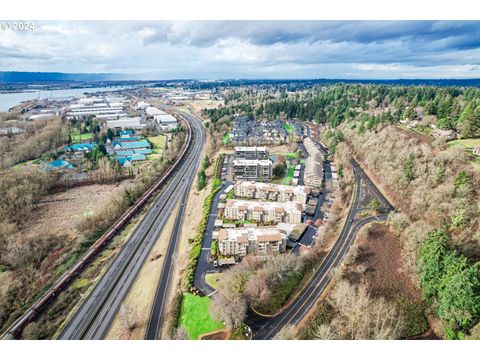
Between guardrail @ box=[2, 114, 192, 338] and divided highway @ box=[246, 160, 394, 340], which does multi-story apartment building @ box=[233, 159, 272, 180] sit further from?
divided highway @ box=[246, 160, 394, 340]

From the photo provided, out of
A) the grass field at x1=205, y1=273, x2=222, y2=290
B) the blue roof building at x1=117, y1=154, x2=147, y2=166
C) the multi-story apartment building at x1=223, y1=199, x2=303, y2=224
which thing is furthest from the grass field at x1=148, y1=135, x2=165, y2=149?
the grass field at x1=205, y1=273, x2=222, y2=290

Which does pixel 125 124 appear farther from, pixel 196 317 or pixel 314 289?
pixel 314 289

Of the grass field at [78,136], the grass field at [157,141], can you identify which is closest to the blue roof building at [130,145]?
the grass field at [157,141]

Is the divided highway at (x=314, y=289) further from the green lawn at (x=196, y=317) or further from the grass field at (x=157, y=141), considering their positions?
the grass field at (x=157, y=141)

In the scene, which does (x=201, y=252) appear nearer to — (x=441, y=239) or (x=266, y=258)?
(x=266, y=258)

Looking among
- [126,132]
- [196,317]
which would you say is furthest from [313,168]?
[126,132]
